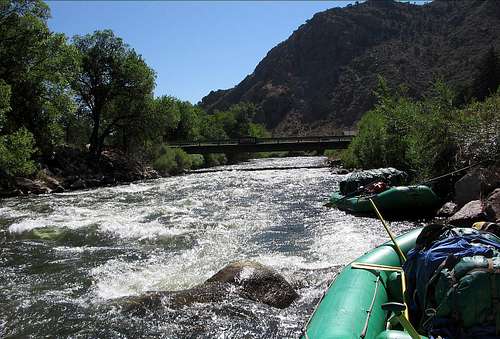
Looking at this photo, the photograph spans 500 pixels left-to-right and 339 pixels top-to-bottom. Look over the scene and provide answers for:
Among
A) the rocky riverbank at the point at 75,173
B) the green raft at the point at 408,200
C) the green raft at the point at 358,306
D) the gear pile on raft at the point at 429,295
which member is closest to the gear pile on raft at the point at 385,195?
the green raft at the point at 408,200

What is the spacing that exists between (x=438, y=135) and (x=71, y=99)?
2183cm

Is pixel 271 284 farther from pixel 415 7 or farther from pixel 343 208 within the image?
pixel 415 7

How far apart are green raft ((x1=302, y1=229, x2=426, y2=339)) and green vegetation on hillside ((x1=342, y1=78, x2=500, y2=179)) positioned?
324 inches

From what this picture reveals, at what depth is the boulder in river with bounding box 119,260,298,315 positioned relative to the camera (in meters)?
6.47

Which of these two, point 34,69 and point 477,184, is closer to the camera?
point 477,184

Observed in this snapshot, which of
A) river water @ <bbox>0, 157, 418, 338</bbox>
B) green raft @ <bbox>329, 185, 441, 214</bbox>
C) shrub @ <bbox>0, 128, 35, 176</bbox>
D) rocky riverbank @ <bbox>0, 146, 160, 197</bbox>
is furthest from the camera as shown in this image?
rocky riverbank @ <bbox>0, 146, 160, 197</bbox>

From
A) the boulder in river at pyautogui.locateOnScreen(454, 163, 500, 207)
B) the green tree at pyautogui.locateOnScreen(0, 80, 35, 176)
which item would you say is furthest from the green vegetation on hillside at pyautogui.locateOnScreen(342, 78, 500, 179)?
the green tree at pyautogui.locateOnScreen(0, 80, 35, 176)

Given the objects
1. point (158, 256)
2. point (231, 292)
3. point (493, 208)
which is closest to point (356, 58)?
point (493, 208)

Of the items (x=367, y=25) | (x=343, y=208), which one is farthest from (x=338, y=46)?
(x=343, y=208)

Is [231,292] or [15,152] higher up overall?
[15,152]

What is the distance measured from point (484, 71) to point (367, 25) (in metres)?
107

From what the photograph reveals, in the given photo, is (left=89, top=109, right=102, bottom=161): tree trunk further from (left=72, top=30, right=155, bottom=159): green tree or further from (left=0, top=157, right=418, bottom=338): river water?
(left=0, top=157, right=418, bottom=338): river water

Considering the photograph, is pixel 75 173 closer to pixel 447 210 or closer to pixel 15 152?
pixel 15 152

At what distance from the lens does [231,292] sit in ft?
22.1
